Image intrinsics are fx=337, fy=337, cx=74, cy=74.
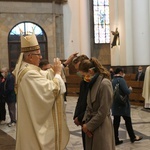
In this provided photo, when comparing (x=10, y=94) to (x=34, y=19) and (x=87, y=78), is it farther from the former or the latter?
(x=34, y=19)

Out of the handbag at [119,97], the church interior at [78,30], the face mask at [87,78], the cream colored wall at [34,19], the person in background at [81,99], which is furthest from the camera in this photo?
the cream colored wall at [34,19]

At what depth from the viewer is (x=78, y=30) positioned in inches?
939

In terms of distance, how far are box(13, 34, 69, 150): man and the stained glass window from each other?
2286cm

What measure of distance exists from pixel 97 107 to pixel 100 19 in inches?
920

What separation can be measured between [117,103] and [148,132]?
1.81 m

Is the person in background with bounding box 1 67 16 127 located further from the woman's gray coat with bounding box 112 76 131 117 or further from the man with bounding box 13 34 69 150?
the man with bounding box 13 34 69 150

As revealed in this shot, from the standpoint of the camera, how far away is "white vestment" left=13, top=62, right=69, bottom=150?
4.13 m

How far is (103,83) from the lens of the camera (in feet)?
13.7

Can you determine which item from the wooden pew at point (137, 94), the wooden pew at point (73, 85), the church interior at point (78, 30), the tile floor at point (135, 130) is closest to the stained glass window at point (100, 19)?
the church interior at point (78, 30)

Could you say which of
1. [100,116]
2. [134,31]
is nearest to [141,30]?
[134,31]

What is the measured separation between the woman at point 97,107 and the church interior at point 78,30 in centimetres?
1168

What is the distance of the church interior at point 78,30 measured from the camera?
1878cm

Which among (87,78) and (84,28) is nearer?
(87,78)

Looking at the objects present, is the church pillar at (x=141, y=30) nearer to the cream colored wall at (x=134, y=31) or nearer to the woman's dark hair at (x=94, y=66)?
the cream colored wall at (x=134, y=31)
